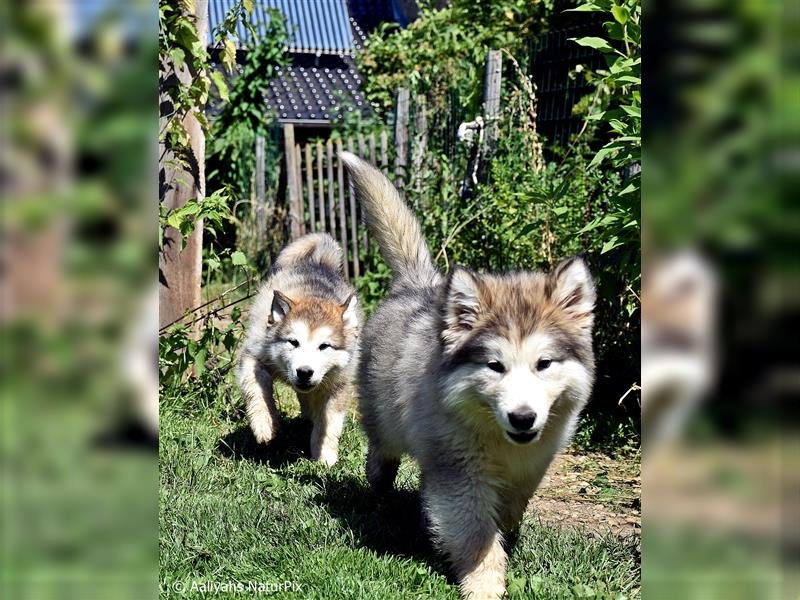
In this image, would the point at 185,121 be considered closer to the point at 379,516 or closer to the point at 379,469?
the point at 379,469

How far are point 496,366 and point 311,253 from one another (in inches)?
171

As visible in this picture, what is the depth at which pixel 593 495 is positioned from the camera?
206 inches

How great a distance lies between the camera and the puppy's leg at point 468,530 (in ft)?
12.5

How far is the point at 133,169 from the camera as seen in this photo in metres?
0.95

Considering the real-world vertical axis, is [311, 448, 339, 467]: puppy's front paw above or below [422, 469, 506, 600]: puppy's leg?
below

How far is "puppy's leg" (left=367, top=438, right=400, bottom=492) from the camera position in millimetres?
5066

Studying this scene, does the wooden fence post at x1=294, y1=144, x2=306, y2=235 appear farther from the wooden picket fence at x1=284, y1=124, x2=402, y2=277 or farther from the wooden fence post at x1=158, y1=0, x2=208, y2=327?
the wooden fence post at x1=158, y1=0, x2=208, y2=327

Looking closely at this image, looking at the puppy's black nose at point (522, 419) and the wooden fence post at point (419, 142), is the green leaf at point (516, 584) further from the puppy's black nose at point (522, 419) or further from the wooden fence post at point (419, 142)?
the wooden fence post at point (419, 142)

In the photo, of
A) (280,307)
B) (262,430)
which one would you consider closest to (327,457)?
(262,430)

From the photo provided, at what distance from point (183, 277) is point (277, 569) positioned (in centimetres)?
349

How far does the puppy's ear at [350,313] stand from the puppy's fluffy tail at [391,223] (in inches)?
39.5

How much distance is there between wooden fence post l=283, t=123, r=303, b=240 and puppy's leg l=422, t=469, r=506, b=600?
8.21 meters

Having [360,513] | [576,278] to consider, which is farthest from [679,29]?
[360,513]

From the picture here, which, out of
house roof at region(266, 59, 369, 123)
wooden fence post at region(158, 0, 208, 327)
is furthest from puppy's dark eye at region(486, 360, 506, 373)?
house roof at region(266, 59, 369, 123)
